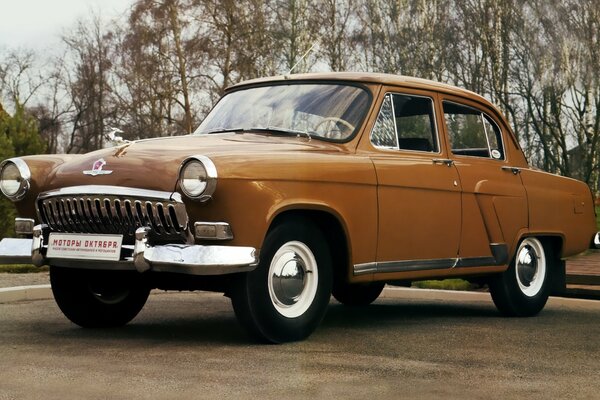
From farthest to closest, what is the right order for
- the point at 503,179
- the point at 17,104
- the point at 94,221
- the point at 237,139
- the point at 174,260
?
the point at 17,104 → the point at 503,179 → the point at 237,139 → the point at 94,221 → the point at 174,260

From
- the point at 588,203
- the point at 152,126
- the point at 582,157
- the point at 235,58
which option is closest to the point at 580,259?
the point at 588,203

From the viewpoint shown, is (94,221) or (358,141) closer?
(94,221)

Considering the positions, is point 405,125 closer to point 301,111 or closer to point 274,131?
point 301,111

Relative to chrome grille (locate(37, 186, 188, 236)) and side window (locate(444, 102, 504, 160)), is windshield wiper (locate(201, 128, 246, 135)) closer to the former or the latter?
chrome grille (locate(37, 186, 188, 236))

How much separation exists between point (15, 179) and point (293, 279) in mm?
1978

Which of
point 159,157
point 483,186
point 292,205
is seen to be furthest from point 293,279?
→ point 483,186

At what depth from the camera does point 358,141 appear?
7246mm

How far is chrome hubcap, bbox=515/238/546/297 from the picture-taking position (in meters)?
8.96

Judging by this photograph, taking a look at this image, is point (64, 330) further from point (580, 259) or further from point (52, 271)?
point (580, 259)

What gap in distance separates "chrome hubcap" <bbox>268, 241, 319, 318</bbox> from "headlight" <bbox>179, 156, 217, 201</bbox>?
63 cm

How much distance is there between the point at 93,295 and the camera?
739cm

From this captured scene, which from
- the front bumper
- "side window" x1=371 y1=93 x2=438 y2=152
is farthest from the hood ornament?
"side window" x1=371 y1=93 x2=438 y2=152

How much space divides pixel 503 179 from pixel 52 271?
11.9ft

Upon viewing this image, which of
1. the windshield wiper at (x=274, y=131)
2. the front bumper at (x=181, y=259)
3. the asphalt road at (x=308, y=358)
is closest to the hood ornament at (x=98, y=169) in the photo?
the front bumper at (x=181, y=259)
